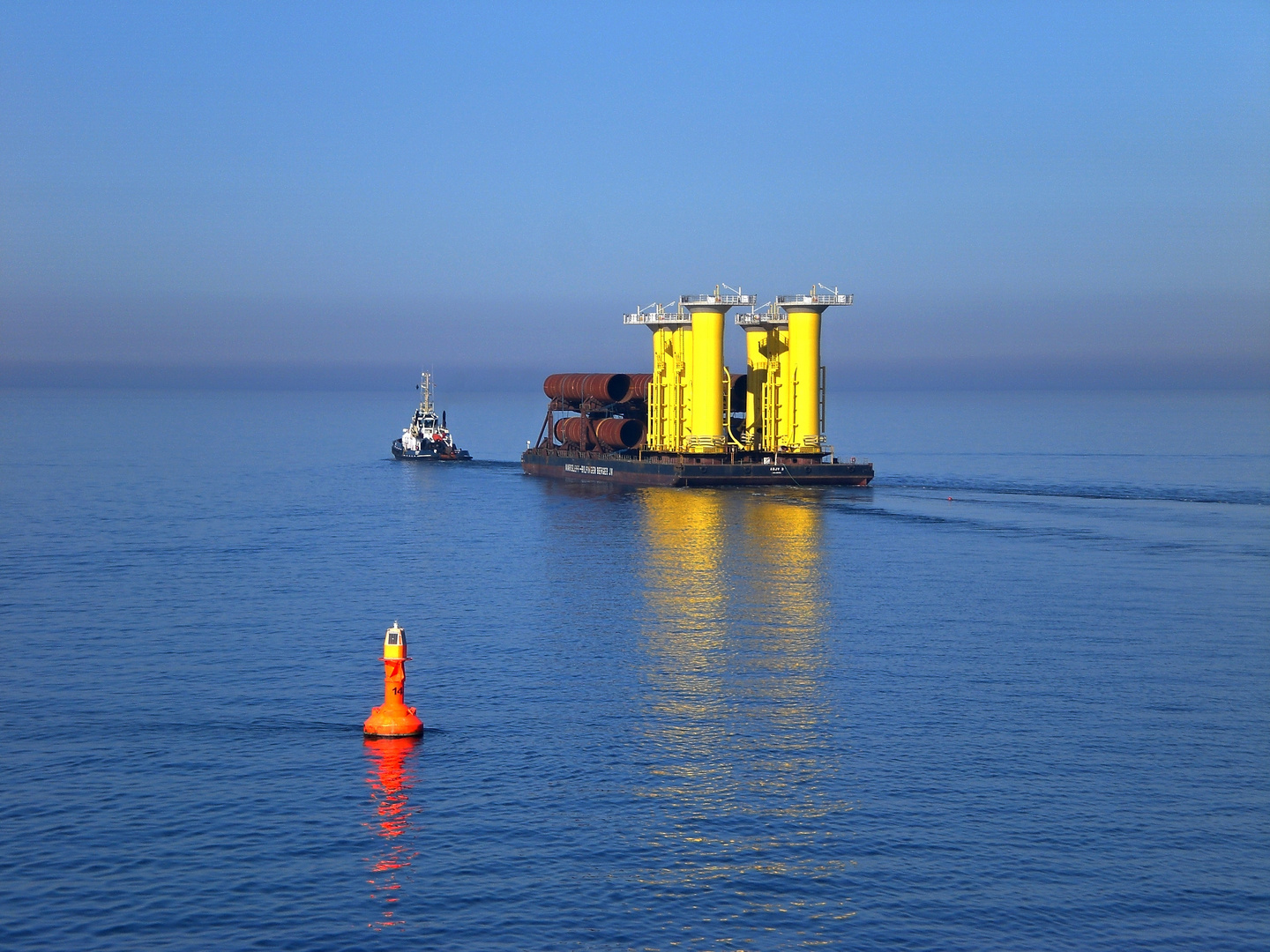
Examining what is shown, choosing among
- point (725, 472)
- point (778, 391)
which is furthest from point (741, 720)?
point (778, 391)

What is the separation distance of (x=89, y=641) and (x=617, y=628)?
2231 centimetres

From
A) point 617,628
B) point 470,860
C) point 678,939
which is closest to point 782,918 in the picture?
point 678,939

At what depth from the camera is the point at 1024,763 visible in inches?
1507

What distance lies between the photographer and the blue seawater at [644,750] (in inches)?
1131

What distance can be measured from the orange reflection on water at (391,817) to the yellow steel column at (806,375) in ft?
315

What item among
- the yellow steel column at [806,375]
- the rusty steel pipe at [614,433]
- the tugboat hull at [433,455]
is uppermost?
the yellow steel column at [806,375]

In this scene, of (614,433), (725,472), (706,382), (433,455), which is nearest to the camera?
(725,472)

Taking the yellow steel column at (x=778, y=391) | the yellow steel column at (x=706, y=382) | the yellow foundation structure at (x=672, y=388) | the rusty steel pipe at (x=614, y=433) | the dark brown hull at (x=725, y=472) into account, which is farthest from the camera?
the rusty steel pipe at (x=614, y=433)

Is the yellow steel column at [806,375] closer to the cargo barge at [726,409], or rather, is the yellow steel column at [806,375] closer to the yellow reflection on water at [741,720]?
the cargo barge at [726,409]

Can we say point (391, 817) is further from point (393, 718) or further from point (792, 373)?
point (792, 373)

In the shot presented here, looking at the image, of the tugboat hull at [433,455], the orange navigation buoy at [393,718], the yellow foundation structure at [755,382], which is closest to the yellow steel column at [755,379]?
the yellow foundation structure at [755,382]

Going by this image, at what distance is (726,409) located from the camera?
13925 cm

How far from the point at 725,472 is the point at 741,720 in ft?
284

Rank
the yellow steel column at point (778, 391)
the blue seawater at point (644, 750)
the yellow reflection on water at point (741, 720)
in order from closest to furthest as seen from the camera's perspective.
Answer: the blue seawater at point (644, 750) < the yellow reflection on water at point (741, 720) < the yellow steel column at point (778, 391)
